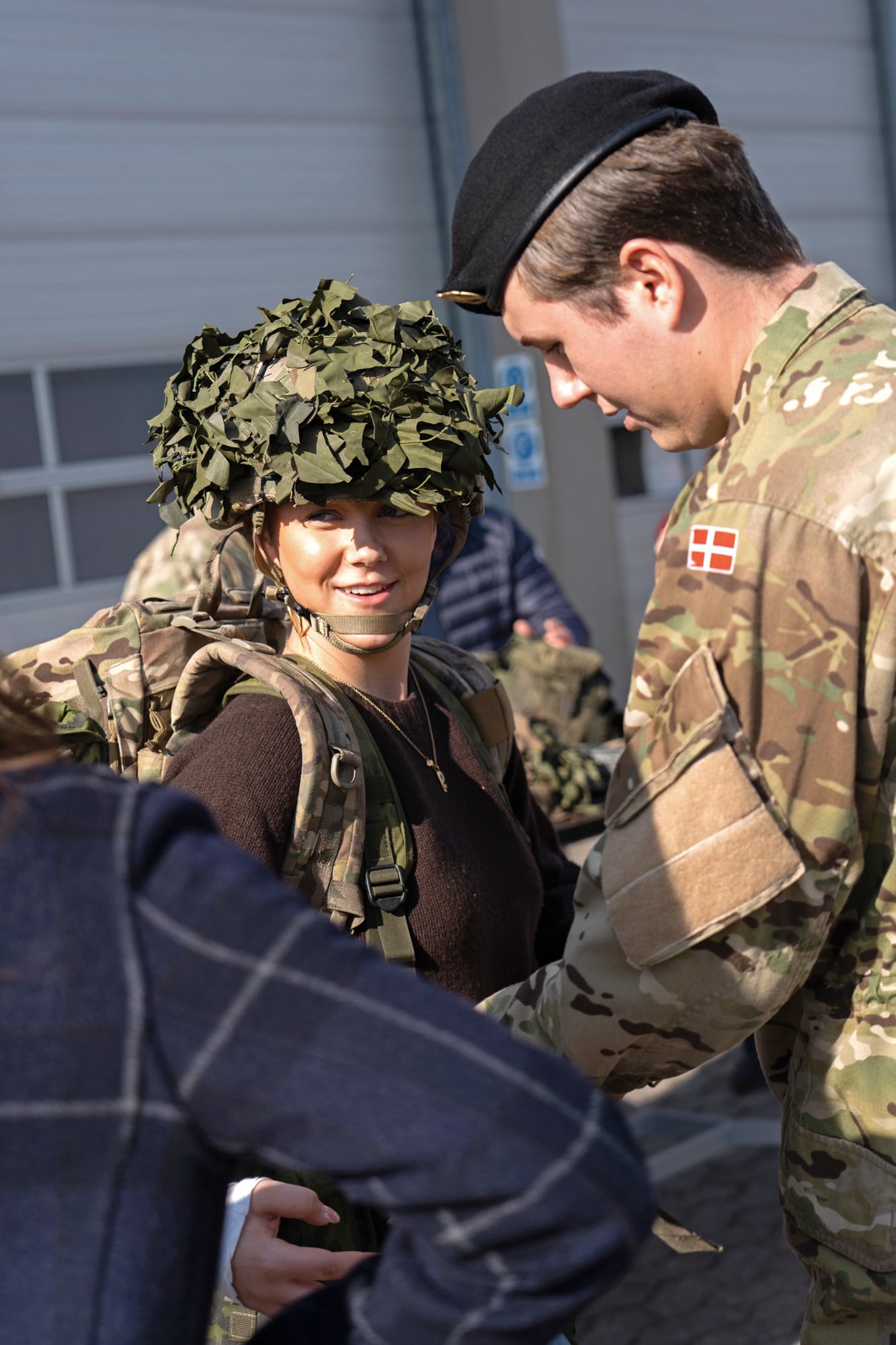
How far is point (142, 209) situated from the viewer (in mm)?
6883

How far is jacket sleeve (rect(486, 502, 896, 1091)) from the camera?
1.39 meters

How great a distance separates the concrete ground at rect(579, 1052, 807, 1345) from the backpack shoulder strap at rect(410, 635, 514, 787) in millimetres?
1994

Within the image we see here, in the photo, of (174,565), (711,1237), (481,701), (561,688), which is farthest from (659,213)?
(561,688)

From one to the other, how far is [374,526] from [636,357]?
17.6 inches

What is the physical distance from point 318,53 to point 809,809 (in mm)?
7072

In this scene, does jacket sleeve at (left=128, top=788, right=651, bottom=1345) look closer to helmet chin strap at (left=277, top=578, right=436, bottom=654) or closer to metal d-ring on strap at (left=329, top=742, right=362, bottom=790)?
metal d-ring on strap at (left=329, top=742, right=362, bottom=790)

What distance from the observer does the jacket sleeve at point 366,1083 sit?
78 centimetres

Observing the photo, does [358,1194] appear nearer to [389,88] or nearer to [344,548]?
[344,548]

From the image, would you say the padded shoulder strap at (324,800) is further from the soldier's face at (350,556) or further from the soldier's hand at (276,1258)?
the soldier's hand at (276,1258)

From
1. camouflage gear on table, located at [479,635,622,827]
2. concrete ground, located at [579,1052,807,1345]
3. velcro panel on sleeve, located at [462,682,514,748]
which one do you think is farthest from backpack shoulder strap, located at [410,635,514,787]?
camouflage gear on table, located at [479,635,622,827]

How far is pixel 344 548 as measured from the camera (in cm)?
184

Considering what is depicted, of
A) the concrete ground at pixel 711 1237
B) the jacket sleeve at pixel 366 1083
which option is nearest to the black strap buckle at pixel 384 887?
the jacket sleeve at pixel 366 1083

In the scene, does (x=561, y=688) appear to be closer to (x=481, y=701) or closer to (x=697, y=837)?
(x=481, y=701)

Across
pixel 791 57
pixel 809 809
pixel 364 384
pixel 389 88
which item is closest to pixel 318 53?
pixel 389 88
